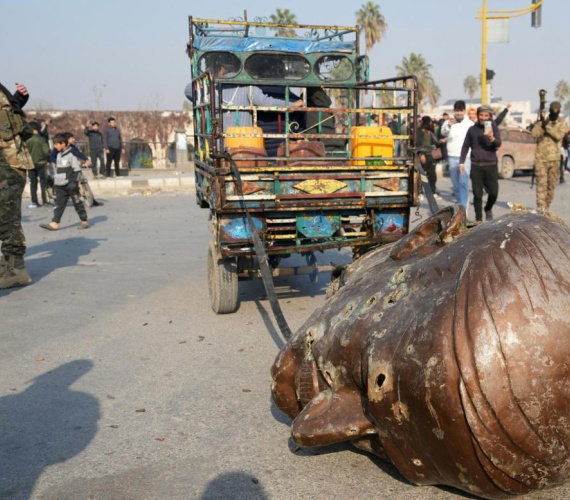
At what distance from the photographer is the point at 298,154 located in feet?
20.4

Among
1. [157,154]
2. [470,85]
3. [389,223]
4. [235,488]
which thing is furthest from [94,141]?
[470,85]

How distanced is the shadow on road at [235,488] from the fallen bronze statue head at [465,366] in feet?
1.17

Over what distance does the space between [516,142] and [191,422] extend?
20323 mm

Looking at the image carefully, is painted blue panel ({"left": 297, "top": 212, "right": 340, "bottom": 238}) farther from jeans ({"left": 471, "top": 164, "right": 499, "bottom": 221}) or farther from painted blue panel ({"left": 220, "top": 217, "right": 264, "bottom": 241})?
jeans ({"left": 471, "top": 164, "right": 499, "bottom": 221})

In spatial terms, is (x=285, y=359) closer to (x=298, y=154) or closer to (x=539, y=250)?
(x=539, y=250)

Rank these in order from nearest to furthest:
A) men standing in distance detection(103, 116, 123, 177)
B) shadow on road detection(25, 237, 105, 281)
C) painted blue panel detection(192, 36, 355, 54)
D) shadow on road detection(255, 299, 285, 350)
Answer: shadow on road detection(255, 299, 285, 350) → painted blue panel detection(192, 36, 355, 54) → shadow on road detection(25, 237, 105, 281) → men standing in distance detection(103, 116, 123, 177)

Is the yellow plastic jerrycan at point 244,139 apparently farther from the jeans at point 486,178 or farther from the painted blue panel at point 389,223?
the jeans at point 486,178

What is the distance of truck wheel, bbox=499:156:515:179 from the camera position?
21297mm

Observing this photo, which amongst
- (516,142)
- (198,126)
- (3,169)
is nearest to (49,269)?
(3,169)

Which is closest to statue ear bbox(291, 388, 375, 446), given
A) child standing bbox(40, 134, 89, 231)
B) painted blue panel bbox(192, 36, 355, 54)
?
painted blue panel bbox(192, 36, 355, 54)

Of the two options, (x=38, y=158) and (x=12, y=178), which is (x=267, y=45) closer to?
(x=12, y=178)

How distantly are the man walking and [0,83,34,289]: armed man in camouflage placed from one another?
496cm

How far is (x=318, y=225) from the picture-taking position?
5.91 metres

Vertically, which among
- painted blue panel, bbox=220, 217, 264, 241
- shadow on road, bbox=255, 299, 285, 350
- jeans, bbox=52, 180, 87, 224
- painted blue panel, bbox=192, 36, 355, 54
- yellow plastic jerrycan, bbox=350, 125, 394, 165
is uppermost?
painted blue panel, bbox=192, 36, 355, 54
